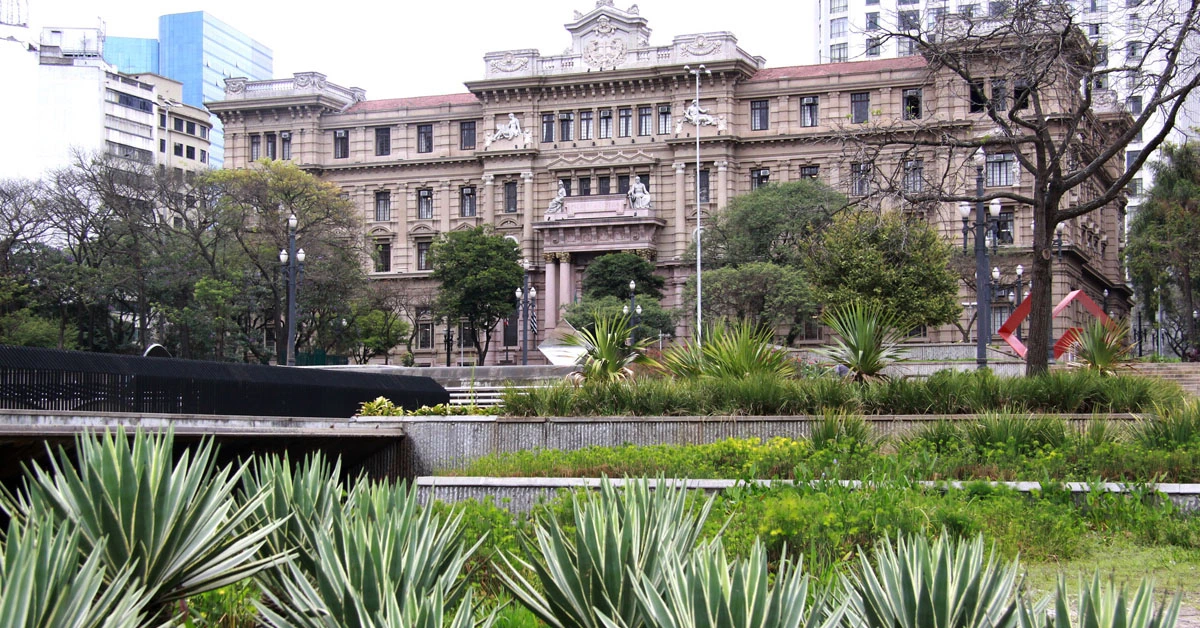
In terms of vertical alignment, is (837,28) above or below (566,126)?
above

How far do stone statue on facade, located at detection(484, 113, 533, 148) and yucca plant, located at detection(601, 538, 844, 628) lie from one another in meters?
→ 71.5

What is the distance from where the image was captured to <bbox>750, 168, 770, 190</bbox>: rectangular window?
2852 inches

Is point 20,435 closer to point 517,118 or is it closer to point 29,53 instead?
point 517,118

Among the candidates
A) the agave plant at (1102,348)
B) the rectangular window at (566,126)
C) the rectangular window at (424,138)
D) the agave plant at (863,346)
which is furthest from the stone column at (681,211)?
the agave plant at (863,346)

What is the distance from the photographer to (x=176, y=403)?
20750 mm

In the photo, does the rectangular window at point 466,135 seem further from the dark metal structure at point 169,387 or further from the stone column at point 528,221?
the dark metal structure at point 169,387

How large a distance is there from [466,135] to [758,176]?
1868 cm

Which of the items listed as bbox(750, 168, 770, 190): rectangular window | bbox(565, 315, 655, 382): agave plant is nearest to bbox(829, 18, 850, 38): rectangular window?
bbox(750, 168, 770, 190): rectangular window

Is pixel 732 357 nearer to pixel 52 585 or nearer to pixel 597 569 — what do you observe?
pixel 597 569

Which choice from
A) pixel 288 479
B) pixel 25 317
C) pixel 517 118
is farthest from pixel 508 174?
pixel 288 479

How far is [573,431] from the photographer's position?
Answer: 738 inches

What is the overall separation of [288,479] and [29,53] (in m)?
89.6

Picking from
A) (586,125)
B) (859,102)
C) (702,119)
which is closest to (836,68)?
(859,102)

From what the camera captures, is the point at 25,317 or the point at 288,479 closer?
the point at 288,479
